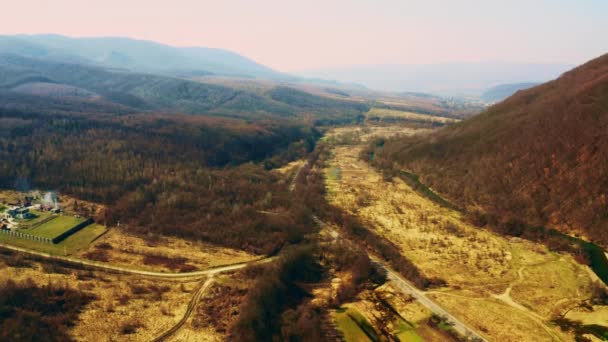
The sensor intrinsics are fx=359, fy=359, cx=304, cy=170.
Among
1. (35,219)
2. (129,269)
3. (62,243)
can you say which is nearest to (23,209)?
(35,219)

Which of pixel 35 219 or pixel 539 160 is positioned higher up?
pixel 539 160

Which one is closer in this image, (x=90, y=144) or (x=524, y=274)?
(x=524, y=274)

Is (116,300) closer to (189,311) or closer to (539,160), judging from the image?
(189,311)

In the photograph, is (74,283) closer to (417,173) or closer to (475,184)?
(475,184)

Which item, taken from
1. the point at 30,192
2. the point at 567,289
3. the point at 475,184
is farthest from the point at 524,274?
the point at 30,192

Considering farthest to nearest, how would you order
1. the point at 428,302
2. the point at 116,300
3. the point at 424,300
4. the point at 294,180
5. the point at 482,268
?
1. the point at 294,180
2. the point at 482,268
3. the point at 424,300
4. the point at 428,302
5. the point at 116,300

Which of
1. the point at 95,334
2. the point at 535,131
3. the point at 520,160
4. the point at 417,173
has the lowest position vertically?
the point at 95,334
